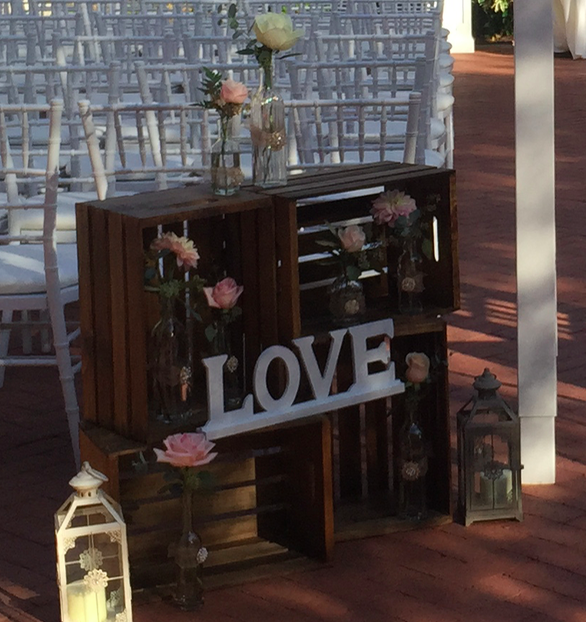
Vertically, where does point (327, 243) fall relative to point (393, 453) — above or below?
above

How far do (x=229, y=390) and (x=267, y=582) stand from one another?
469 mm

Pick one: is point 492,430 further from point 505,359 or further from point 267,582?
point 505,359

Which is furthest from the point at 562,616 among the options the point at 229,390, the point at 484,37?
the point at 484,37

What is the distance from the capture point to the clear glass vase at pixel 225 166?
3168 millimetres

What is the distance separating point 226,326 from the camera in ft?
10.6

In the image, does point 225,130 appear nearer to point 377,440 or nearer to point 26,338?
point 377,440

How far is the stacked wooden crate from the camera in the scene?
3.06 meters

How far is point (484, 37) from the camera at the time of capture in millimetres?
16016

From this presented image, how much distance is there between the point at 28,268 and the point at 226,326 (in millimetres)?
897

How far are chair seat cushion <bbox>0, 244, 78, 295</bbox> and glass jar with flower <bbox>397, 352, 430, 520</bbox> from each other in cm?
105

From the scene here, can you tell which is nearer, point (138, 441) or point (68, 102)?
point (138, 441)

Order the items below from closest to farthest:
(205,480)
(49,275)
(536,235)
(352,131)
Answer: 1. (205,480)
2. (536,235)
3. (49,275)
4. (352,131)

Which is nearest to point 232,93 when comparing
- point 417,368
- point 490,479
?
point 417,368

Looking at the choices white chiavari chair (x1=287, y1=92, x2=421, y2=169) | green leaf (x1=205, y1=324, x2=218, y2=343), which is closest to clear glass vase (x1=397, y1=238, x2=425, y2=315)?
green leaf (x1=205, y1=324, x2=218, y2=343)
